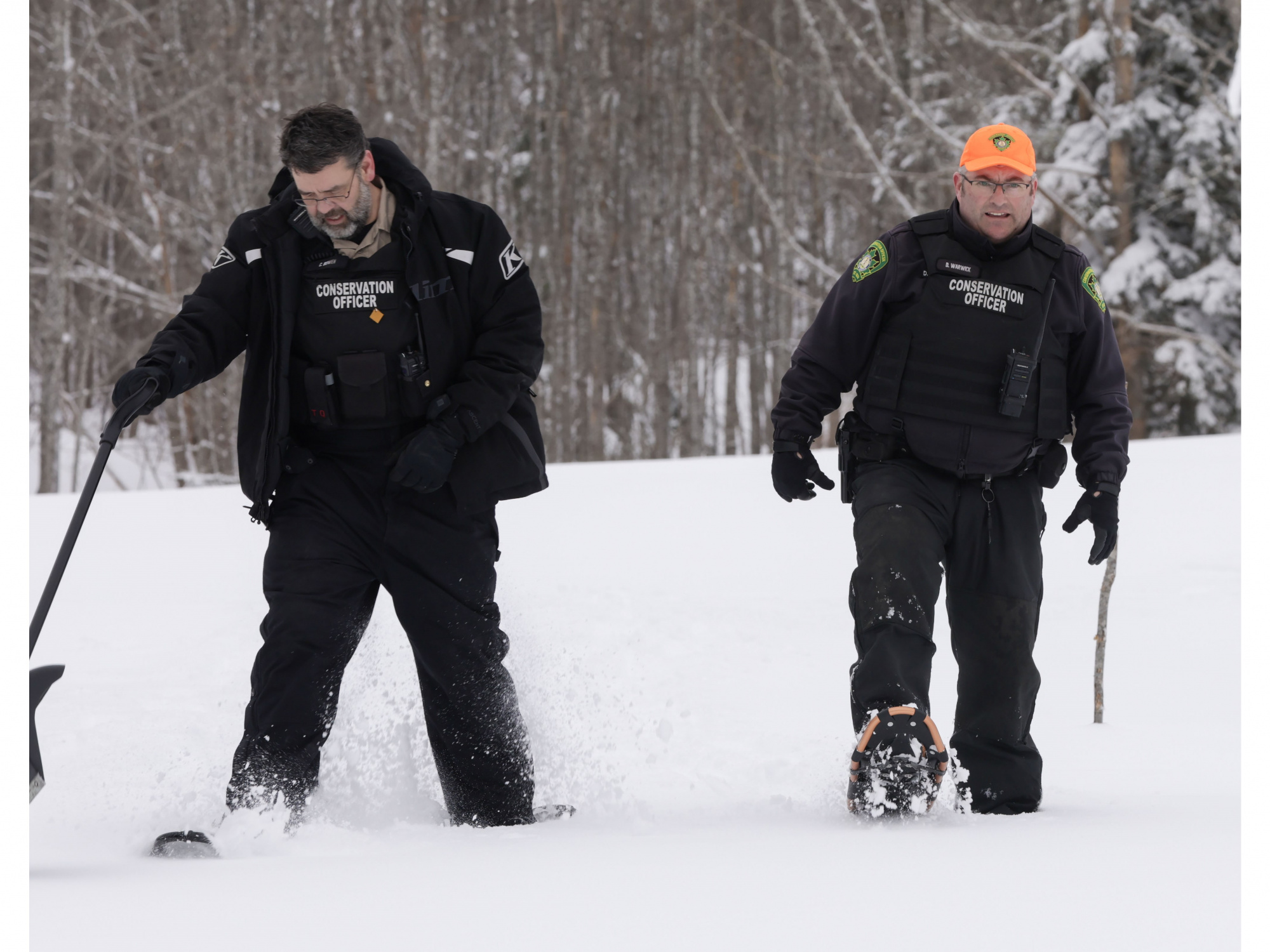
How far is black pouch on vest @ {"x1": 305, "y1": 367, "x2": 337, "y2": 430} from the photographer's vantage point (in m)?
3.30

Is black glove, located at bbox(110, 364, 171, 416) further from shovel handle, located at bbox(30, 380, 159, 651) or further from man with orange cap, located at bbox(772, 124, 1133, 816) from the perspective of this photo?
man with orange cap, located at bbox(772, 124, 1133, 816)

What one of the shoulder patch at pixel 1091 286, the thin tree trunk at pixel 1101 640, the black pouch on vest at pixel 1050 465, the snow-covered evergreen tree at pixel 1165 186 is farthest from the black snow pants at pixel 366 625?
the snow-covered evergreen tree at pixel 1165 186

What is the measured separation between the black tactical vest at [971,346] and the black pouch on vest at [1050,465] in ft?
0.28

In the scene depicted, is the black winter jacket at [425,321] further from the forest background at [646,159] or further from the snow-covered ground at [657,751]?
the forest background at [646,159]

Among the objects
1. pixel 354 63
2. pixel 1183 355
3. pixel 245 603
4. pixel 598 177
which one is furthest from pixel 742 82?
pixel 245 603

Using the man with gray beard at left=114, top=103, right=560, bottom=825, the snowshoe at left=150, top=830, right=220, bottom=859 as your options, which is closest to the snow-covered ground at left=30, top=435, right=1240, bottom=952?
the snowshoe at left=150, top=830, right=220, bottom=859

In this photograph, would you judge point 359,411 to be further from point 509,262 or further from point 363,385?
point 509,262

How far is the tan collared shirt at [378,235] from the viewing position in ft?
10.9

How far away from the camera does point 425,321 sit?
10.9 ft

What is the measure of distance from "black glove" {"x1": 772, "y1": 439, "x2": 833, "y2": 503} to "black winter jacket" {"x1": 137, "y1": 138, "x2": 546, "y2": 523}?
679 millimetres

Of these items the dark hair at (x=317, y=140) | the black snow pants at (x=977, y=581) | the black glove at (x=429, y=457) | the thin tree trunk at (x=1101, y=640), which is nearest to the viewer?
the dark hair at (x=317, y=140)

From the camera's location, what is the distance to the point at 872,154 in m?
15.0

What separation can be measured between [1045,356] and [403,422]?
172 centimetres

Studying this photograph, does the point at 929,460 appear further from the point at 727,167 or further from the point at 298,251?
the point at 727,167
